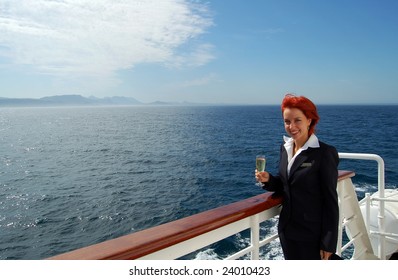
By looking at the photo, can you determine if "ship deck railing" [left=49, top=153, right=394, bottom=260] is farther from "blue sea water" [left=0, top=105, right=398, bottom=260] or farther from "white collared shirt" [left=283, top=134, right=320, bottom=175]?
"blue sea water" [left=0, top=105, right=398, bottom=260]

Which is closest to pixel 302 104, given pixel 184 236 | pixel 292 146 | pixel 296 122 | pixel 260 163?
pixel 296 122

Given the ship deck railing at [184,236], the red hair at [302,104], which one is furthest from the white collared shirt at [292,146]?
the ship deck railing at [184,236]

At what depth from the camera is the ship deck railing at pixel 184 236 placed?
3.94ft

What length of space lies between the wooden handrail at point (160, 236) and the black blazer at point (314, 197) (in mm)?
247

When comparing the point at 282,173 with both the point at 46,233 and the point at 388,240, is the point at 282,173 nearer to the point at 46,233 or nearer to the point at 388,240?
the point at 388,240

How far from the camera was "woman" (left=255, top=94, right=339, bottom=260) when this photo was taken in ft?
5.88

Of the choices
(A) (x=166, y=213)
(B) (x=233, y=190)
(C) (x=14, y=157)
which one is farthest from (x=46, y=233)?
(C) (x=14, y=157)

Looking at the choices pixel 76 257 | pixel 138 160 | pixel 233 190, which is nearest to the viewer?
pixel 76 257

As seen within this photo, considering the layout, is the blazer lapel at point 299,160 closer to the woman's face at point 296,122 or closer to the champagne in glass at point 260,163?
the woman's face at point 296,122

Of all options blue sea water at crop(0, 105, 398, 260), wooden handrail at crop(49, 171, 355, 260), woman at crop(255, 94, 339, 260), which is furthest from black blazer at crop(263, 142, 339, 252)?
blue sea water at crop(0, 105, 398, 260)

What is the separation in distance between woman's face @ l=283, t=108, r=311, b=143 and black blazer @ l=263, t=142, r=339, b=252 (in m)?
0.11

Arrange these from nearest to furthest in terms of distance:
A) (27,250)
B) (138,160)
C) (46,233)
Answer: (27,250)
(46,233)
(138,160)

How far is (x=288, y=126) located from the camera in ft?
6.37

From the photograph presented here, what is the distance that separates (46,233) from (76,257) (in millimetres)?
17051
